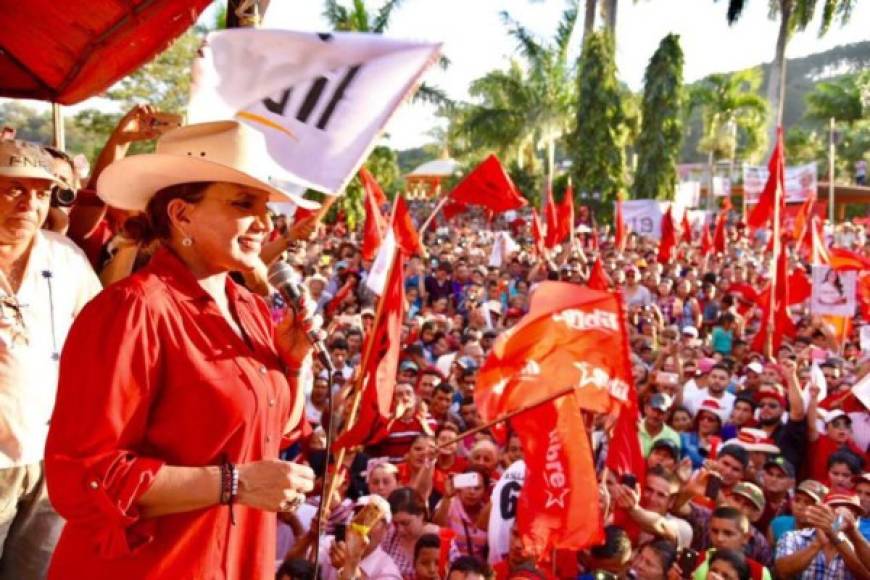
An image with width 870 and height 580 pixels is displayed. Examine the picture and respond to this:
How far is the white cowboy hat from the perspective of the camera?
6.56ft

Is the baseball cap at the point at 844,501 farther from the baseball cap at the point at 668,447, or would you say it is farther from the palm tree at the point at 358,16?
the palm tree at the point at 358,16

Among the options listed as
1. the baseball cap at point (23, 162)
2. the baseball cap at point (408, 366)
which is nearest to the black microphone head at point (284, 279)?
the baseball cap at point (23, 162)

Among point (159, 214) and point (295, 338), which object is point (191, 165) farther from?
point (295, 338)

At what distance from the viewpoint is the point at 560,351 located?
559cm

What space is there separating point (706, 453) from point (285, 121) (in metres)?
5.57

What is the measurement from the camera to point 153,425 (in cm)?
192

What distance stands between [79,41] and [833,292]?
9511 millimetres

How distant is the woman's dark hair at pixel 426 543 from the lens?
4.91m

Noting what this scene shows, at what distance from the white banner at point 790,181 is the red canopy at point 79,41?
18.9m

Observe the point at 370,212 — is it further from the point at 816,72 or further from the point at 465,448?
the point at 816,72

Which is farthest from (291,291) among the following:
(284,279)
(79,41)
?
(79,41)

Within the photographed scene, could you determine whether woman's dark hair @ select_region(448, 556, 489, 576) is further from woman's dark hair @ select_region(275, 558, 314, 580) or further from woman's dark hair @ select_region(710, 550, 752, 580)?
woman's dark hair @ select_region(710, 550, 752, 580)

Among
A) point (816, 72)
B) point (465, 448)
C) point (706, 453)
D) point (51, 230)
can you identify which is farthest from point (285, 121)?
point (816, 72)

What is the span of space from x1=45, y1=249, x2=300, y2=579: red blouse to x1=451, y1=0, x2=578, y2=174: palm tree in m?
32.0
